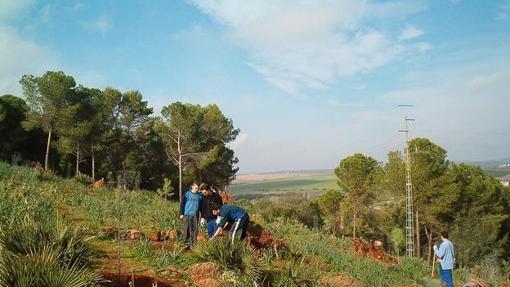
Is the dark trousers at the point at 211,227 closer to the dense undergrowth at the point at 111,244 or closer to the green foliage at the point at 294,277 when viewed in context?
the dense undergrowth at the point at 111,244

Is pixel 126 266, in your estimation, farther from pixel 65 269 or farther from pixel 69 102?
pixel 69 102

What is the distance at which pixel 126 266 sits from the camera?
7.64 m

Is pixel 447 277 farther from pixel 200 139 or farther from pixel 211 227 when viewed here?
pixel 200 139

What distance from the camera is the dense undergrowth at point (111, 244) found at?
4949 millimetres

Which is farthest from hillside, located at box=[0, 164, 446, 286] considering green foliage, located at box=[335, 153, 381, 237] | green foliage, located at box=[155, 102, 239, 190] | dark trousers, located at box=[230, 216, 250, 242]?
green foliage, located at box=[335, 153, 381, 237]

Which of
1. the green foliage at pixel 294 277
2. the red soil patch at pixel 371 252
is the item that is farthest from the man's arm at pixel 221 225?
the red soil patch at pixel 371 252

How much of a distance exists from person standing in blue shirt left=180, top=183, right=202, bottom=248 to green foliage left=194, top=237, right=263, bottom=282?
1.42m

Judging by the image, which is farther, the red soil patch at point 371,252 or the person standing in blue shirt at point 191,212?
the red soil patch at point 371,252

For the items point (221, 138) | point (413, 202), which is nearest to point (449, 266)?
point (413, 202)

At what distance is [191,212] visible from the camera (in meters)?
9.23

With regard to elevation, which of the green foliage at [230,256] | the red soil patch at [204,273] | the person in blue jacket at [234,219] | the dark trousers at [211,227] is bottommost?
the red soil patch at [204,273]

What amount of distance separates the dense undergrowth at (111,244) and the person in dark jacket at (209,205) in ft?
2.55

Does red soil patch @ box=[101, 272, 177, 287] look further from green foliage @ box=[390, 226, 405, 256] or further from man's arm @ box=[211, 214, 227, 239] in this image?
green foliage @ box=[390, 226, 405, 256]

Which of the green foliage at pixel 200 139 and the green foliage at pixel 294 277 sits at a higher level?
the green foliage at pixel 200 139
